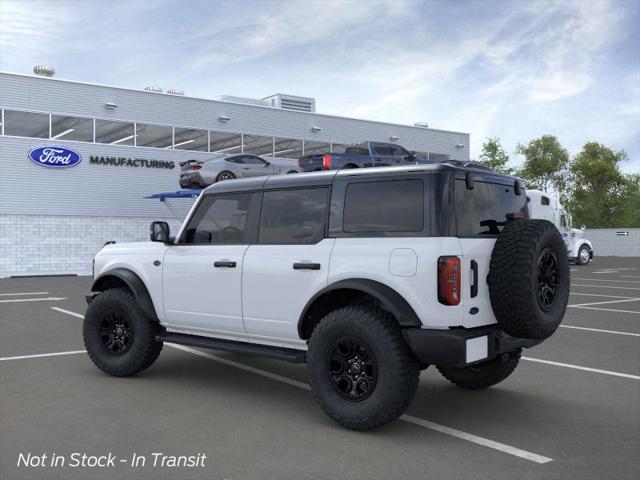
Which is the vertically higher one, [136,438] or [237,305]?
[237,305]

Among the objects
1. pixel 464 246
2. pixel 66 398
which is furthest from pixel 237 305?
pixel 464 246

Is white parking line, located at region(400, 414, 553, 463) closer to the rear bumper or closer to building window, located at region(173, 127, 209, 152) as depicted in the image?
the rear bumper

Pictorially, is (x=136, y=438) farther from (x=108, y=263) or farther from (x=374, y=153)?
(x=374, y=153)

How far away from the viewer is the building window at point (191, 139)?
30.4 metres

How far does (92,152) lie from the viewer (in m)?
28.2

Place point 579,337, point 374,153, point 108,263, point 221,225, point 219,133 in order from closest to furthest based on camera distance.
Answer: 1. point 221,225
2. point 108,263
3. point 579,337
4. point 374,153
5. point 219,133

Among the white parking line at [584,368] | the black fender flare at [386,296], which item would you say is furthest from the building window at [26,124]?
the black fender flare at [386,296]

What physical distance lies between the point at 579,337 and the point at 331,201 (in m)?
5.70

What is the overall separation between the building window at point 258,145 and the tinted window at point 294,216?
26.9 metres

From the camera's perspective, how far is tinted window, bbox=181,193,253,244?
19.8 feet

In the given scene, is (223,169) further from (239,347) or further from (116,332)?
(239,347)

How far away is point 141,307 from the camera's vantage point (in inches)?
260

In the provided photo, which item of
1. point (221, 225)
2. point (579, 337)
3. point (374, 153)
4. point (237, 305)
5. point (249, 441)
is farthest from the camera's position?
point (374, 153)

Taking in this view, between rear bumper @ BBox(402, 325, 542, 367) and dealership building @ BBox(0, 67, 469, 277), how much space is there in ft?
83.0
